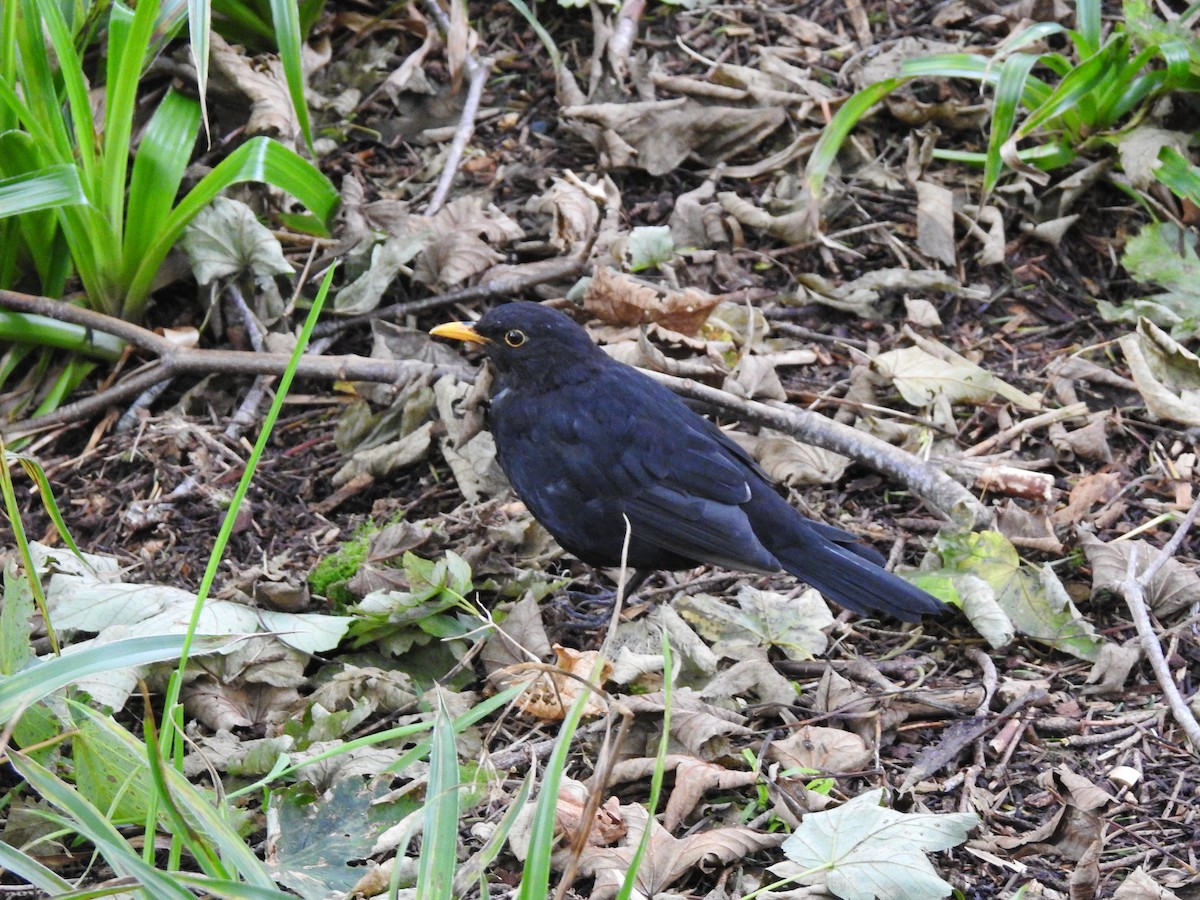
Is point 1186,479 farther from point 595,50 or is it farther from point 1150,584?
point 595,50

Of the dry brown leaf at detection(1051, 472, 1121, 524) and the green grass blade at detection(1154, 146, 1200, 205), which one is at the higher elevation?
the green grass blade at detection(1154, 146, 1200, 205)

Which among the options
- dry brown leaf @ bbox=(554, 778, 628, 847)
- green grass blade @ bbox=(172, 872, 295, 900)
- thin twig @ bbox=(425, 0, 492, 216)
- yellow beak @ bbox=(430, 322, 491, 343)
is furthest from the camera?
thin twig @ bbox=(425, 0, 492, 216)

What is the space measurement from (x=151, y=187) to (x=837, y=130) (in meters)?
2.70

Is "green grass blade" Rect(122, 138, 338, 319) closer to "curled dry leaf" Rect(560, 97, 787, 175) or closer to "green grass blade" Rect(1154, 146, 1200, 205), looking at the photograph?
"curled dry leaf" Rect(560, 97, 787, 175)

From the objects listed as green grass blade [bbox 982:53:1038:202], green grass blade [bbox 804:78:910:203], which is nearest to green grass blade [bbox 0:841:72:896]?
green grass blade [bbox 804:78:910:203]

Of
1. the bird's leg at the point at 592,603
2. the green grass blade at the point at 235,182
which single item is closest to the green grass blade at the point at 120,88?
the green grass blade at the point at 235,182

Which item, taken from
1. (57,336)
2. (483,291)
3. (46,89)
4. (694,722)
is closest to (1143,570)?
(694,722)

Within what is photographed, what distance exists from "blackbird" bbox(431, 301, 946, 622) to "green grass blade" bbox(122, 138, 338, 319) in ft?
3.07

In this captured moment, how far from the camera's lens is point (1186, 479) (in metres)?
4.20

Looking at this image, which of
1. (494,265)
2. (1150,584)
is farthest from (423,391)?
(1150,584)

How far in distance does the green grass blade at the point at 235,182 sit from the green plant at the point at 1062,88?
2.01 meters

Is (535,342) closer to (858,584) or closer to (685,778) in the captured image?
(858,584)

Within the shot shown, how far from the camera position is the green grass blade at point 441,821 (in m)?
2.06

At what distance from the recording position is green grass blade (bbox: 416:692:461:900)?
6.77ft
